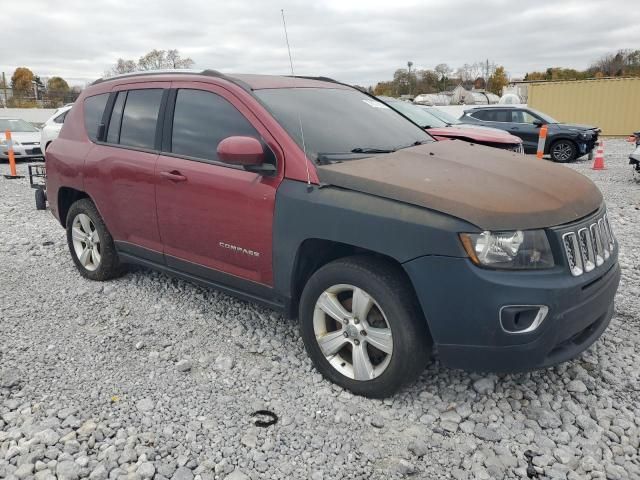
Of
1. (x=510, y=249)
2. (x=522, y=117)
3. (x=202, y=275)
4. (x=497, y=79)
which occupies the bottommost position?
(x=202, y=275)

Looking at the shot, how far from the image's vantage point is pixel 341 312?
10.1 feet

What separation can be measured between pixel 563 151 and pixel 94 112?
44.2 ft

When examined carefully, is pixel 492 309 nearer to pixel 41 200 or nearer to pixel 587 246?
pixel 587 246

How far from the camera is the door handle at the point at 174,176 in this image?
372cm

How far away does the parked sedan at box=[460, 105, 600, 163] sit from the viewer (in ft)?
48.6

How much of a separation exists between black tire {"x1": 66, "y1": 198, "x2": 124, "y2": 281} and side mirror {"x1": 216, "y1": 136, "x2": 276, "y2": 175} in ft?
6.51

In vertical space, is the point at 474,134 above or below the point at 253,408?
above

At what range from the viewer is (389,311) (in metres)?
2.82

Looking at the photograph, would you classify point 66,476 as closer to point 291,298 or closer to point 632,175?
point 291,298

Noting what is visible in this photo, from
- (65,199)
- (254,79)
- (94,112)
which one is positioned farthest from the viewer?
(65,199)

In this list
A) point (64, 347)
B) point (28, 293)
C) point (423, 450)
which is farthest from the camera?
point (28, 293)

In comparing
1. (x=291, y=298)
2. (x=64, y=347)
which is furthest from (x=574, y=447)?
(x=64, y=347)

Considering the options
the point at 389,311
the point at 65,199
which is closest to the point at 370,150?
the point at 389,311

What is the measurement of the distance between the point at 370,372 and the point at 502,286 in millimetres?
896
